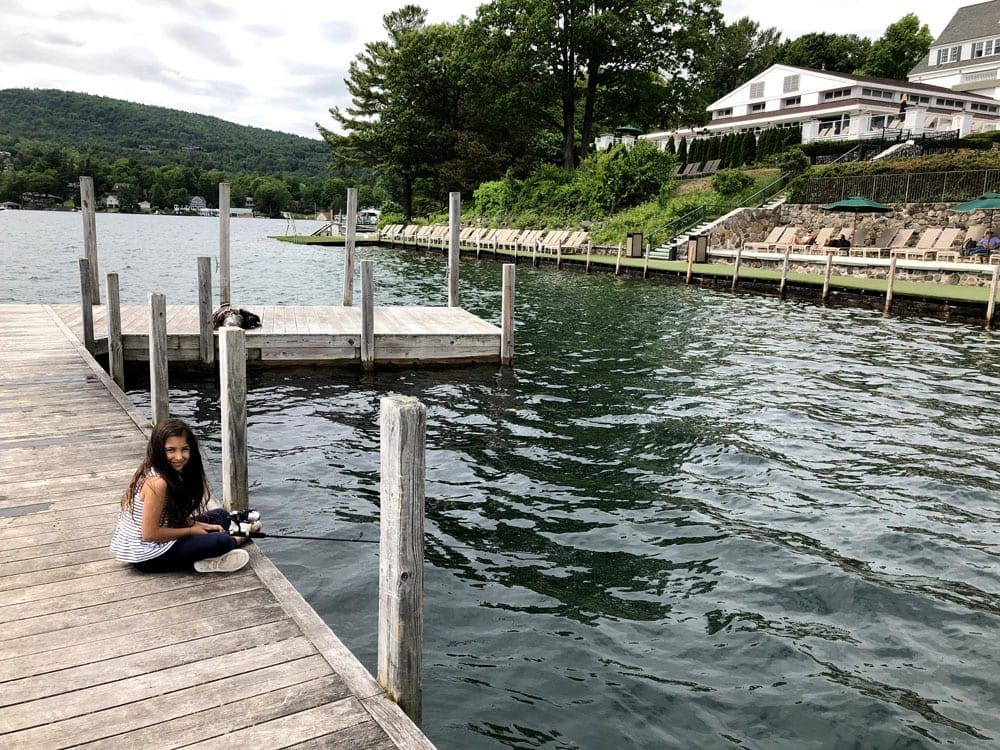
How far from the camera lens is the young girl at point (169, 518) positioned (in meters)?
4.35

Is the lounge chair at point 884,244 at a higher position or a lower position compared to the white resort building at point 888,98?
lower

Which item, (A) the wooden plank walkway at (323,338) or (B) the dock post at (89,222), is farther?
(B) the dock post at (89,222)

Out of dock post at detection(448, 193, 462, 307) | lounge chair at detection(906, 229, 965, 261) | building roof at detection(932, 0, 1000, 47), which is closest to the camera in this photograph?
dock post at detection(448, 193, 462, 307)

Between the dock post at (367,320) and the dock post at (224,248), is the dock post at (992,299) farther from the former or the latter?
the dock post at (224,248)

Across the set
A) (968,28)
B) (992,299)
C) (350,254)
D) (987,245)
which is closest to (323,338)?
(350,254)

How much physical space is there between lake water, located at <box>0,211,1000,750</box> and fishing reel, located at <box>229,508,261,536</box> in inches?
29.3

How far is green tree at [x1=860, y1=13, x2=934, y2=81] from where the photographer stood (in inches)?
2889

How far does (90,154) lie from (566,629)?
13378 centimetres

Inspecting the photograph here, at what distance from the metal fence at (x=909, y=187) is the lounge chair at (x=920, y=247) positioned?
220 cm

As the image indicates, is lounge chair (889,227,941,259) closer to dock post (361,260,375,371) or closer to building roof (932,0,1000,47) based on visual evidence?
dock post (361,260,375,371)

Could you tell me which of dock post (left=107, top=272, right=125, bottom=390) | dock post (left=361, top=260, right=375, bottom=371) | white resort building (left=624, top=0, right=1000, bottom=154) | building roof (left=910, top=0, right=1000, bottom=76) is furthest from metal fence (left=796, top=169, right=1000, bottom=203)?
building roof (left=910, top=0, right=1000, bottom=76)

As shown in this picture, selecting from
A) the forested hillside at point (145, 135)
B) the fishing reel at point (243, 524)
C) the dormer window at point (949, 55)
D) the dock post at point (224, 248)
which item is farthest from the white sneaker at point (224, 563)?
the forested hillside at point (145, 135)

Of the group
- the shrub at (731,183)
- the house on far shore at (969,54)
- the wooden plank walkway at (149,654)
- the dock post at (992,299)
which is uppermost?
the house on far shore at (969,54)

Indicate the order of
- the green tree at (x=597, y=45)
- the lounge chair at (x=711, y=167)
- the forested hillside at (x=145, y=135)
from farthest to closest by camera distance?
the forested hillside at (x=145, y=135)
the lounge chair at (x=711, y=167)
the green tree at (x=597, y=45)
